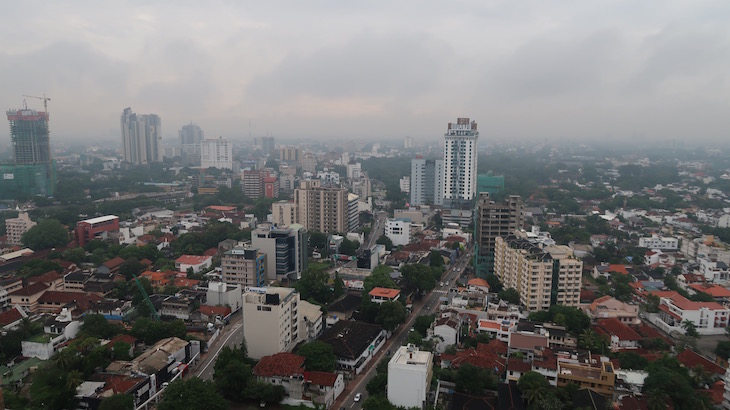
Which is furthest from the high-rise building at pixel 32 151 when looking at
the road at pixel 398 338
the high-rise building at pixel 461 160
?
the road at pixel 398 338

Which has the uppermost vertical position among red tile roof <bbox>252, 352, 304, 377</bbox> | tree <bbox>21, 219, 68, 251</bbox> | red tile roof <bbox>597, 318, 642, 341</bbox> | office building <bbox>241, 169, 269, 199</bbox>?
office building <bbox>241, 169, 269, 199</bbox>

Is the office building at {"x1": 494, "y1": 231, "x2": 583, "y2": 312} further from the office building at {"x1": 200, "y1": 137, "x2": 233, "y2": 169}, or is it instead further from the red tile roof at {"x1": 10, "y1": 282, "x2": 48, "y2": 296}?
the office building at {"x1": 200, "y1": 137, "x2": 233, "y2": 169}

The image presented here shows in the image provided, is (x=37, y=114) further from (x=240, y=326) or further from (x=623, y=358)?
(x=623, y=358)

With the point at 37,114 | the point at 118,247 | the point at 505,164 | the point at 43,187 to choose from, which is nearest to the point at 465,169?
the point at 118,247

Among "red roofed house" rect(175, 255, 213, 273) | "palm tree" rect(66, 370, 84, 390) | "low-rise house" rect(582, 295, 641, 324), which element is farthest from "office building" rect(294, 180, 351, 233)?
"palm tree" rect(66, 370, 84, 390)

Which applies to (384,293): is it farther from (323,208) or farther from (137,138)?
(137,138)

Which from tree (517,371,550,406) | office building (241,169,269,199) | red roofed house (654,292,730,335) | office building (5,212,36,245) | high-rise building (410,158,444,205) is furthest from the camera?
office building (241,169,269,199)

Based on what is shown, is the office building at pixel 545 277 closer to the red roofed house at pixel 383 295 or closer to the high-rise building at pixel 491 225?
the high-rise building at pixel 491 225

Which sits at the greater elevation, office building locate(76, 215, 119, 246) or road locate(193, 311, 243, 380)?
office building locate(76, 215, 119, 246)
